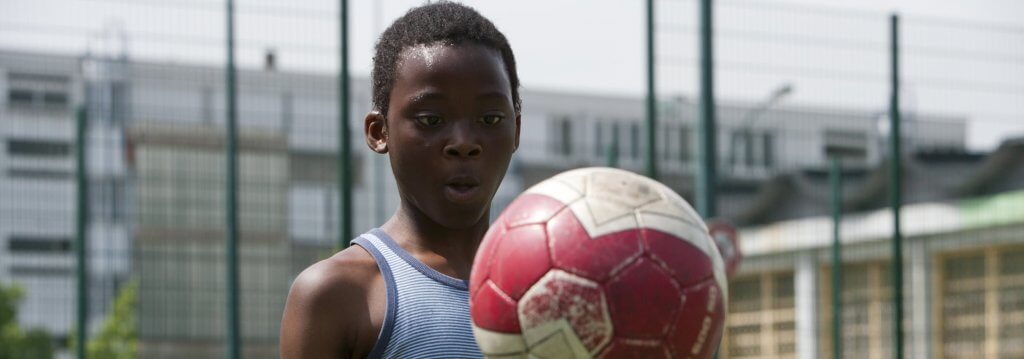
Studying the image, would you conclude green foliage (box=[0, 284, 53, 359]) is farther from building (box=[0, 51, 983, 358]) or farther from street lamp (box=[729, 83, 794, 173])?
street lamp (box=[729, 83, 794, 173])

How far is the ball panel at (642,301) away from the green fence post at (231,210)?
7522 mm

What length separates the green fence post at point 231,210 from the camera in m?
9.51

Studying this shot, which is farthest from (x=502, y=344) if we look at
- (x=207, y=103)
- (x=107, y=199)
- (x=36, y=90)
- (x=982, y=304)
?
(x=982, y=304)

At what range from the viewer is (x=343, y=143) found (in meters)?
8.95

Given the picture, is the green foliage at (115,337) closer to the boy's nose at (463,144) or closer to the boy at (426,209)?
the boy at (426,209)

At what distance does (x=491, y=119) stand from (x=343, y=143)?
6.26 meters

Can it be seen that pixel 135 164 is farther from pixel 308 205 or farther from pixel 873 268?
pixel 873 268

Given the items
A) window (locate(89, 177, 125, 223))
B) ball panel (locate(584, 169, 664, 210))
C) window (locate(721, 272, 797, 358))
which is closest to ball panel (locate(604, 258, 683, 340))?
ball panel (locate(584, 169, 664, 210))

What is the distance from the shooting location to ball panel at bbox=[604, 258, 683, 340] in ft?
7.14

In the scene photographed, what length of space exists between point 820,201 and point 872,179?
250 centimetres

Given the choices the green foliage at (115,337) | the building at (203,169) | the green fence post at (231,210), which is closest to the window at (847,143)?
the building at (203,169)

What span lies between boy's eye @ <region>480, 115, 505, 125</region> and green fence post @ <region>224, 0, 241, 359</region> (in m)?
6.90

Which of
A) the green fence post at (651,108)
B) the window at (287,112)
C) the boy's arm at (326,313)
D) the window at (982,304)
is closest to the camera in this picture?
the boy's arm at (326,313)

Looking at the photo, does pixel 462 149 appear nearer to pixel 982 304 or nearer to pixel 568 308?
pixel 568 308
